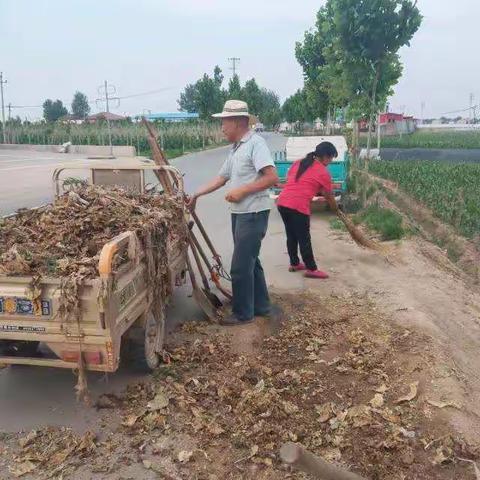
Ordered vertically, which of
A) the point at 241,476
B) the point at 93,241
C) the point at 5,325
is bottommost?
the point at 241,476

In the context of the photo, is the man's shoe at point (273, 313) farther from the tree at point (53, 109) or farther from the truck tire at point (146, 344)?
Answer: the tree at point (53, 109)

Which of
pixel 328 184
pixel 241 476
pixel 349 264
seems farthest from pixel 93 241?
pixel 349 264

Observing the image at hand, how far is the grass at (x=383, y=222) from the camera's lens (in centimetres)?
940

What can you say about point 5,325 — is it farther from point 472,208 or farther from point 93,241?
point 472,208

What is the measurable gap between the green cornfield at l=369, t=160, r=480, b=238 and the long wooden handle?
30.4 feet

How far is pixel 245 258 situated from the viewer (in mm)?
5281

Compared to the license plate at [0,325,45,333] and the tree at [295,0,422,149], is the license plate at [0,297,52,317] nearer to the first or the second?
the license plate at [0,325,45,333]

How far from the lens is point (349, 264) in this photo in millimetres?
8008

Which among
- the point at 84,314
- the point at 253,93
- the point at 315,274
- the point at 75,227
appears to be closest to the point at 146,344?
the point at 84,314

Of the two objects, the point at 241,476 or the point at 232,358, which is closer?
the point at 241,476

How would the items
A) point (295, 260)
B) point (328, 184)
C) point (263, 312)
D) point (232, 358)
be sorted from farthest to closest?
point (295, 260) → point (328, 184) → point (263, 312) → point (232, 358)

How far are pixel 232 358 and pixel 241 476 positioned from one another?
4.93 feet

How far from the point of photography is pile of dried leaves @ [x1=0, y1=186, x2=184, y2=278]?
3768 millimetres

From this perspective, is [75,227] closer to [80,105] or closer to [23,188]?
[23,188]
